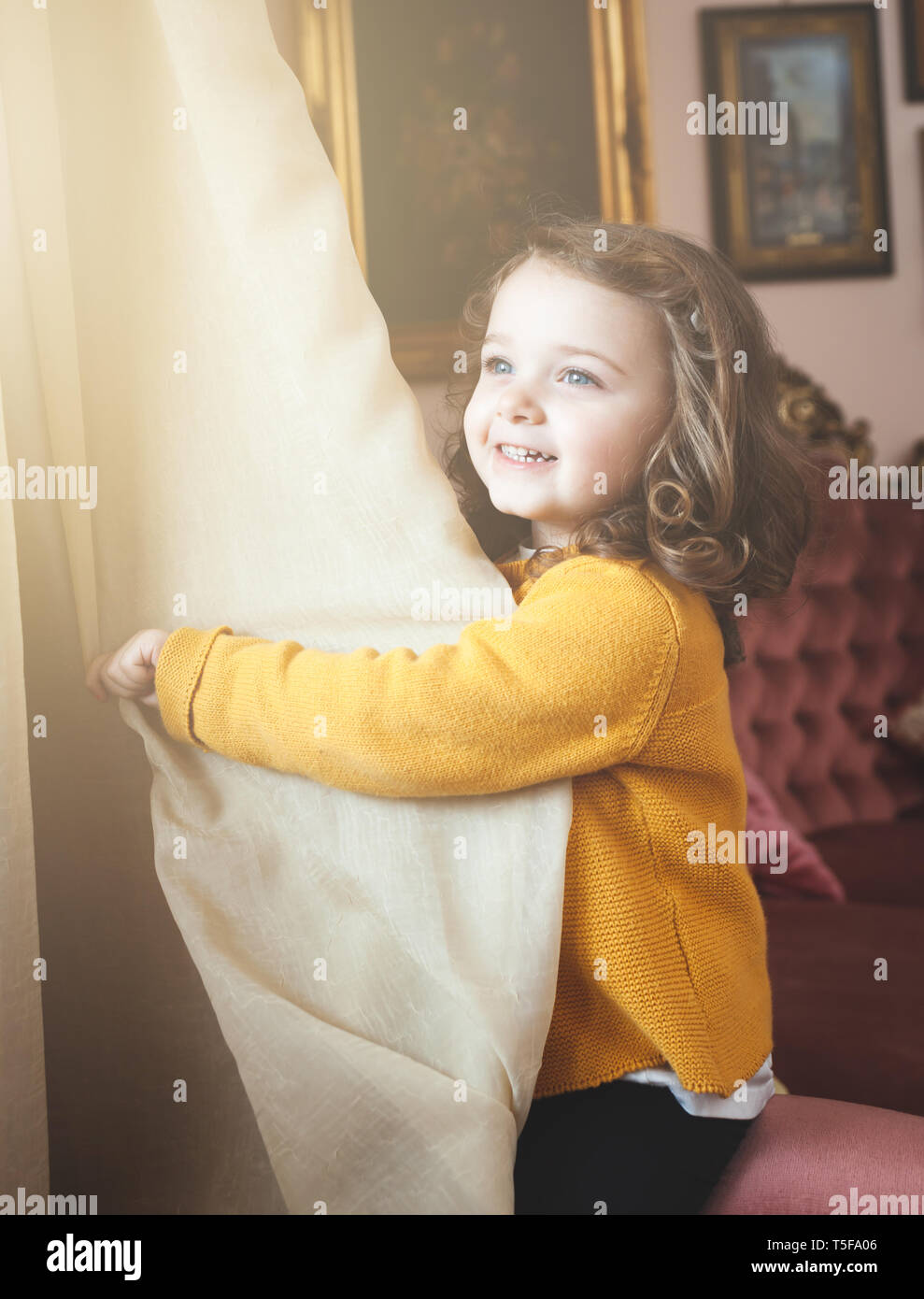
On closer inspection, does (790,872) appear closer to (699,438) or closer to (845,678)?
(845,678)

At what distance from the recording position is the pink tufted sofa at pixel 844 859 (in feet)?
2.59

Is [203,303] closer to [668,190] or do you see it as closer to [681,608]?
[681,608]

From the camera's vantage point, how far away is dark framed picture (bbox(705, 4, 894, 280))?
7.63 feet

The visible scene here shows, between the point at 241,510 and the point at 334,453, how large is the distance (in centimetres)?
8

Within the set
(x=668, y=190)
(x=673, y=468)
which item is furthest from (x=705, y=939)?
(x=668, y=190)

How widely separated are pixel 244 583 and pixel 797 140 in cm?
215

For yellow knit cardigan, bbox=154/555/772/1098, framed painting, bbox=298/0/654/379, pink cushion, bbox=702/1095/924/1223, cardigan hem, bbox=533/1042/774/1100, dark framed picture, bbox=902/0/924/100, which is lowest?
pink cushion, bbox=702/1095/924/1223

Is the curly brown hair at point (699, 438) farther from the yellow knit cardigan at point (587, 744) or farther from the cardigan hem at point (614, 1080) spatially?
the cardigan hem at point (614, 1080)

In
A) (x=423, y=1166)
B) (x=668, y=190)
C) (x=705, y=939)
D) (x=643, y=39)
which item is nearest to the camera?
(x=423, y=1166)

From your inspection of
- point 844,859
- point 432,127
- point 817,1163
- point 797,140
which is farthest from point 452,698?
point 797,140

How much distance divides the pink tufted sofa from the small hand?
541 mm

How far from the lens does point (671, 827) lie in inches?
28.9

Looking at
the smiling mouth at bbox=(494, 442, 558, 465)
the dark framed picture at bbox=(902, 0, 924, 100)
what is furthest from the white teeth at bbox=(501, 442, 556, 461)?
the dark framed picture at bbox=(902, 0, 924, 100)

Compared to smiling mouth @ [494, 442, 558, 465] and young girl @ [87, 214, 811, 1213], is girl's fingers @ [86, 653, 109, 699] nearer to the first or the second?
young girl @ [87, 214, 811, 1213]
